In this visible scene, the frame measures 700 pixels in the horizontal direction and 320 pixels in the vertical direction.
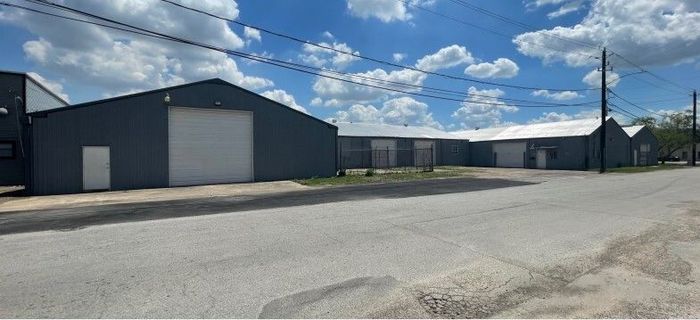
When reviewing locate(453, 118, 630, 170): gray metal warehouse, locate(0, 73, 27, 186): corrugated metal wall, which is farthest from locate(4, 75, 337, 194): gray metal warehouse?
locate(453, 118, 630, 170): gray metal warehouse

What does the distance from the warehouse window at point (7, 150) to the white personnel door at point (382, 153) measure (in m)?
26.4

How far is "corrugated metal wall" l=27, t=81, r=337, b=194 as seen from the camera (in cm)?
1655

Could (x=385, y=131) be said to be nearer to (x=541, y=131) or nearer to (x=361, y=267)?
(x=541, y=131)

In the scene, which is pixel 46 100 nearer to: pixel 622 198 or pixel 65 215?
pixel 65 215

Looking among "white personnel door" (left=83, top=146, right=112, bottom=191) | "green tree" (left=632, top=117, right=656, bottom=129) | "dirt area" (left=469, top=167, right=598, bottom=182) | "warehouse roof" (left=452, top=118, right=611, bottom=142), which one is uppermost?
"green tree" (left=632, top=117, right=656, bottom=129)

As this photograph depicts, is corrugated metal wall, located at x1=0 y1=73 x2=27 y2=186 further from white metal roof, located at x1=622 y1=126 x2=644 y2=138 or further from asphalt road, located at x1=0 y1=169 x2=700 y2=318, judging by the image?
white metal roof, located at x1=622 y1=126 x2=644 y2=138

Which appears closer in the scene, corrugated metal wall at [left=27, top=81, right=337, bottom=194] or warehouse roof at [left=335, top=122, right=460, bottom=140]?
corrugated metal wall at [left=27, top=81, right=337, bottom=194]

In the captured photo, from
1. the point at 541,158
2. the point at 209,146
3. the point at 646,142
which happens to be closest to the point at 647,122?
the point at 646,142

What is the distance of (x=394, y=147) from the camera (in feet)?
131

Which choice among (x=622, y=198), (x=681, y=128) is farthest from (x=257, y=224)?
(x=681, y=128)

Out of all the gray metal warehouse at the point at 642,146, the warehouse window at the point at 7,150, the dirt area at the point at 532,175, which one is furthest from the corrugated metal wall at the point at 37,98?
the gray metal warehouse at the point at 642,146

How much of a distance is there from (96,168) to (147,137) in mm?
2558

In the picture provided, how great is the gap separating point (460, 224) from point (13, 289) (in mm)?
7290

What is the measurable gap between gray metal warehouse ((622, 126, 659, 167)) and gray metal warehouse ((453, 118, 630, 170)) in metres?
1.80
